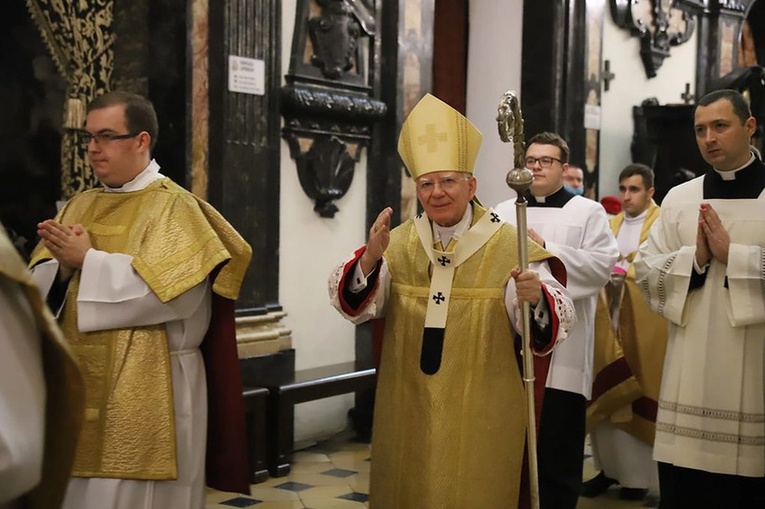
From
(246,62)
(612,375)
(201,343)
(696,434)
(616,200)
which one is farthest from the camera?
(616,200)

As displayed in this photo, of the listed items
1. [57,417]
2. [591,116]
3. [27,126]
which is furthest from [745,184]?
[591,116]

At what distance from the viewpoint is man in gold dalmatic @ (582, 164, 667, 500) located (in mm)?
5840

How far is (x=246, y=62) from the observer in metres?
6.24

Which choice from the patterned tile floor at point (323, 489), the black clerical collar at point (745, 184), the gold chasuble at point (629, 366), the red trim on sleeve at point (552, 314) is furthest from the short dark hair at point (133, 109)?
the gold chasuble at point (629, 366)

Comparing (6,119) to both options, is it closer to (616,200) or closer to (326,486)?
(326,486)

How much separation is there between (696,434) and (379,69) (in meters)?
4.02

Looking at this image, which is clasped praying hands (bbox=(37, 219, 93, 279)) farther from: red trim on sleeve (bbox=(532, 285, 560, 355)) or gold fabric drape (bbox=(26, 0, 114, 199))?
gold fabric drape (bbox=(26, 0, 114, 199))

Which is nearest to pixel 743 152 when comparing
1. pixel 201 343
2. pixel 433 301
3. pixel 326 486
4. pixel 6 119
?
pixel 433 301

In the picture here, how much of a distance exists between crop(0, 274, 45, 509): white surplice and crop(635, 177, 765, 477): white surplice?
3180mm

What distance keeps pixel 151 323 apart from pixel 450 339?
103 centimetres

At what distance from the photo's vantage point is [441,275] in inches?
140

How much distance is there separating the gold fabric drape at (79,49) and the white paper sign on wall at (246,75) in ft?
2.34

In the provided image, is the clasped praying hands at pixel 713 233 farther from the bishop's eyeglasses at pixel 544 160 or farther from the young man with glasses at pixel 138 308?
the young man with glasses at pixel 138 308

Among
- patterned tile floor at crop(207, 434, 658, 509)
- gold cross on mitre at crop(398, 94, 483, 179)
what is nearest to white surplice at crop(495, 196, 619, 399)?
patterned tile floor at crop(207, 434, 658, 509)
